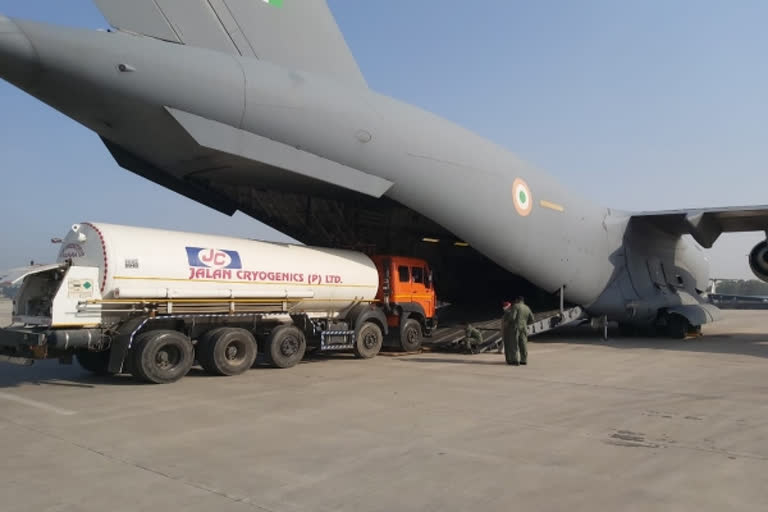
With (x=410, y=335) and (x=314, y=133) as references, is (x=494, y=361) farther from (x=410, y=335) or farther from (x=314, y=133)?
(x=314, y=133)

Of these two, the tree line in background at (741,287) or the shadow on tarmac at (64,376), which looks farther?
the tree line in background at (741,287)

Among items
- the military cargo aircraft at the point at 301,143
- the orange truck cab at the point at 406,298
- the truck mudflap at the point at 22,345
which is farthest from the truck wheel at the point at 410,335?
the truck mudflap at the point at 22,345

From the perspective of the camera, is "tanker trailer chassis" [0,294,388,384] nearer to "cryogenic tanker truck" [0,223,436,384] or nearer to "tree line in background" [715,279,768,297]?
"cryogenic tanker truck" [0,223,436,384]

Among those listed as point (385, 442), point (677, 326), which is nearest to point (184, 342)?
point (385, 442)

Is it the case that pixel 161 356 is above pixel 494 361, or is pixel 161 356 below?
above

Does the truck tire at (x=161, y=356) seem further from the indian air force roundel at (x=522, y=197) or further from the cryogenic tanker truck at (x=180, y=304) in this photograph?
the indian air force roundel at (x=522, y=197)

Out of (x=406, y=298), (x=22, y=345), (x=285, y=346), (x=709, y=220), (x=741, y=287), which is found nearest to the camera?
(x=22, y=345)

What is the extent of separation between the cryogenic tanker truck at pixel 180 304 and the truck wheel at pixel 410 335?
3.70 feet

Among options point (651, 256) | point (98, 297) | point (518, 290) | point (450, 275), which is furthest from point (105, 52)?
point (651, 256)

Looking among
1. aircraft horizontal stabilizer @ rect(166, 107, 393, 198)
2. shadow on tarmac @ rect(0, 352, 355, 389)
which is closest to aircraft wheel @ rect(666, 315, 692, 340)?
aircraft horizontal stabilizer @ rect(166, 107, 393, 198)

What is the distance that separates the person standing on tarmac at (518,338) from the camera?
13.2 metres

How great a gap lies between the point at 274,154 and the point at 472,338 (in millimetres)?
7048

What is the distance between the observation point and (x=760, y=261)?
19.8 metres

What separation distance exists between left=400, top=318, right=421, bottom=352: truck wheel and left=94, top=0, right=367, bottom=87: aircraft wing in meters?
5.89
